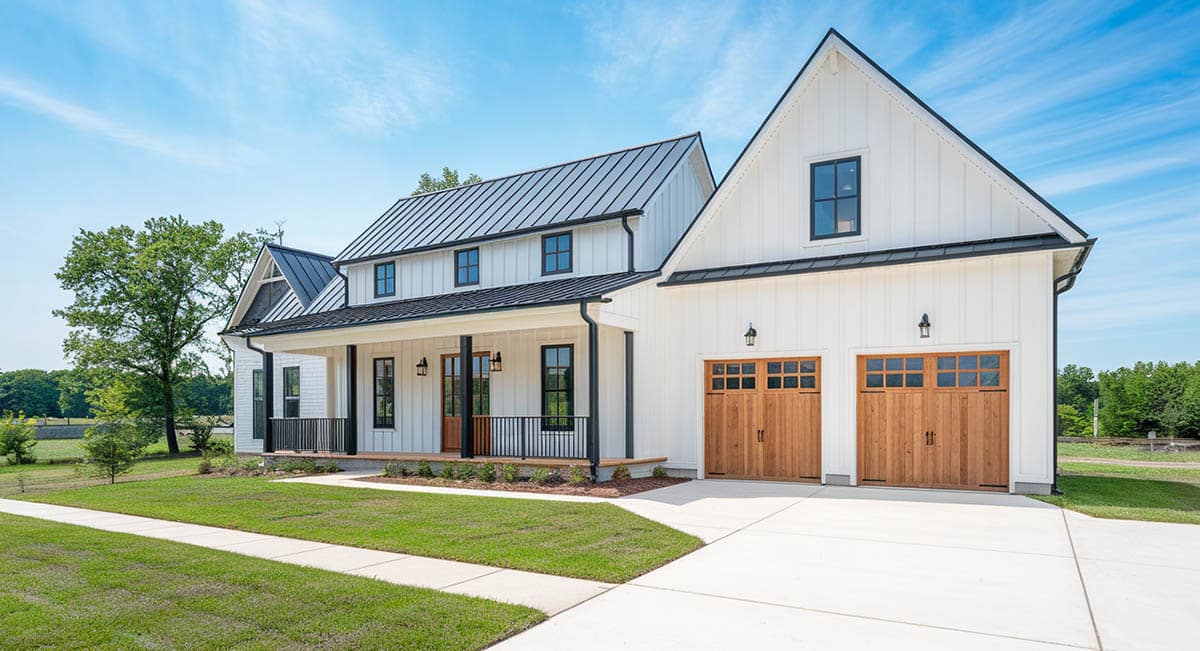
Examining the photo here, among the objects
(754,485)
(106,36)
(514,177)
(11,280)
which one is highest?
(106,36)

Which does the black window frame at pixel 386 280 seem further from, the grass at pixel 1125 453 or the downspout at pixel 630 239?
the grass at pixel 1125 453

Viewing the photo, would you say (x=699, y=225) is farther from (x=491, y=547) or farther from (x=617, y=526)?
(x=491, y=547)

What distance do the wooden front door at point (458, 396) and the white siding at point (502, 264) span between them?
1.70 metres

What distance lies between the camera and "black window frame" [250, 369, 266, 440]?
20.8 meters

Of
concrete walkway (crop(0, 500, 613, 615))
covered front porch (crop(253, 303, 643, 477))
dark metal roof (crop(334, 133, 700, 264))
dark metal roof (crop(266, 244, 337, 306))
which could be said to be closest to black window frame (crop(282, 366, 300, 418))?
covered front porch (crop(253, 303, 643, 477))

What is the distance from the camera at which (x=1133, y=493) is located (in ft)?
35.8

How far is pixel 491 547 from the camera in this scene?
693cm

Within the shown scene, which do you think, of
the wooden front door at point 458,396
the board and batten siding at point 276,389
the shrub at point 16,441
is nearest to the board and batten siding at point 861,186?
the wooden front door at point 458,396

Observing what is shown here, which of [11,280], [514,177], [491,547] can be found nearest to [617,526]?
[491,547]

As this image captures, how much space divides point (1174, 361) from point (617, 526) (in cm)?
3075

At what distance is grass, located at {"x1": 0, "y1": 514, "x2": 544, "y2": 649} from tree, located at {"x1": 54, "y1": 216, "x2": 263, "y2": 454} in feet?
87.9

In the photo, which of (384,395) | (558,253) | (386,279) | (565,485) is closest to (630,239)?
(558,253)

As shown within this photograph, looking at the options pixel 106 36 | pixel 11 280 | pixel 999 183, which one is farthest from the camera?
pixel 11 280

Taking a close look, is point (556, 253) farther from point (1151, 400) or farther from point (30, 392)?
point (30, 392)
